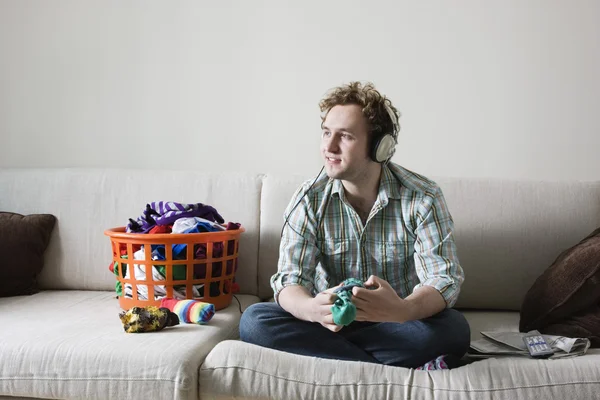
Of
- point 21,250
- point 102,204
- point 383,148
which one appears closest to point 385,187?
point 383,148

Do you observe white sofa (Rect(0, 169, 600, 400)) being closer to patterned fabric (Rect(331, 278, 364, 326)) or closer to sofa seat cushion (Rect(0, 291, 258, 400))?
sofa seat cushion (Rect(0, 291, 258, 400))

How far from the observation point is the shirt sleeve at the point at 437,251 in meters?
1.57

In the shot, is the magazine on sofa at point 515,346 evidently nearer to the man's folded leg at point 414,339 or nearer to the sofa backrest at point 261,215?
the man's folded leg at point 414,339

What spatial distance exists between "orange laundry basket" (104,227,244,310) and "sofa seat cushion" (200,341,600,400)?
1.51 ft

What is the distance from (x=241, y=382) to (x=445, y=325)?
52 centimetres

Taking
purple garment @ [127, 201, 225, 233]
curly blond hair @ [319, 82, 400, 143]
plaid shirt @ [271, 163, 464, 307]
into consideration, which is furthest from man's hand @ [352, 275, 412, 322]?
purple garment @ [127, 201, 225, 233]

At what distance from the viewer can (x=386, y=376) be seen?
1.35 metres

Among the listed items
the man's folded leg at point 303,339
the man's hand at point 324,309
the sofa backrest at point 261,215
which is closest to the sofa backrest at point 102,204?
the sofa backrest at point 261,215

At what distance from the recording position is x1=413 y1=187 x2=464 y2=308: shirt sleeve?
1565 millimetres

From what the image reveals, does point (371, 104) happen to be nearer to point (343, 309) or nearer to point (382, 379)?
point (343, 309)

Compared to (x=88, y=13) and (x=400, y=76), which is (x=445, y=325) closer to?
(x=400, y=76)

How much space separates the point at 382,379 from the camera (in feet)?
4.40

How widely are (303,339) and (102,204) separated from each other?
105 cm

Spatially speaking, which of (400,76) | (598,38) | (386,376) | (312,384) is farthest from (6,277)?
(598,38)
